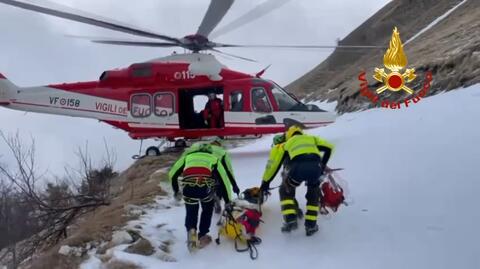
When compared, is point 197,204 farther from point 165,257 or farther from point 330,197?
point 330,197

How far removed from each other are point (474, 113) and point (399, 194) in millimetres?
3139

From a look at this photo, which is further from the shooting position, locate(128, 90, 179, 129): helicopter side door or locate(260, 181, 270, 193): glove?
locate(128, 90, 179, 129): helicopter side door

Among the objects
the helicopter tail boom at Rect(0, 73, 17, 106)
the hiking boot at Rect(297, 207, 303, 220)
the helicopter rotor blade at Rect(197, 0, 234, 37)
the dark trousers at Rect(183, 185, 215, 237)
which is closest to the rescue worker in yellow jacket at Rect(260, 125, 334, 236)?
the hiking boot at Rect(297, 207, 303, 220)

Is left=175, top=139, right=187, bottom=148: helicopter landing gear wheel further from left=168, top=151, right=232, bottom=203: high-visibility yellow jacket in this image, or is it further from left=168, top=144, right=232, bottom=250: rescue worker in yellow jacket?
left=168, top=144, right=232, bottom=250: rescue worker in yellow jacket

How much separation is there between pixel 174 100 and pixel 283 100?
279 centimetres

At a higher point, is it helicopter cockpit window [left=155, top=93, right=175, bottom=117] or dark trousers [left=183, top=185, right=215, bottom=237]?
helicopter cockpit window [left=155, top=93, right=175, bottom=117]

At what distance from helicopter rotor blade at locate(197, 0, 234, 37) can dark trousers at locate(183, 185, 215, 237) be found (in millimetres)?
4428

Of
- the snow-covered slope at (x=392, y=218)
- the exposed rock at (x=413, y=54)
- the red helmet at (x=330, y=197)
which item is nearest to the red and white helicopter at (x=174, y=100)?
the exposed rock at (x=413, y=54)

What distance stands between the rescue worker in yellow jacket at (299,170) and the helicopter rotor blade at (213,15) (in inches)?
155

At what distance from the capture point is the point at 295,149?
654 cm

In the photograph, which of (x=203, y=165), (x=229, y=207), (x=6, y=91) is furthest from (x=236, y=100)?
(x=203, y=165)

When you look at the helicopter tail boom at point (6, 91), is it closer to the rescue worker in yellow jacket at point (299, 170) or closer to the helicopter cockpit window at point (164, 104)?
the helicopter cockpit window at point (164, 104)

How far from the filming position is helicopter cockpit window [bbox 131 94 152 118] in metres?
13.9

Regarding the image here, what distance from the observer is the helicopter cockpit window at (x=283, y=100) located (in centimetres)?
1324
